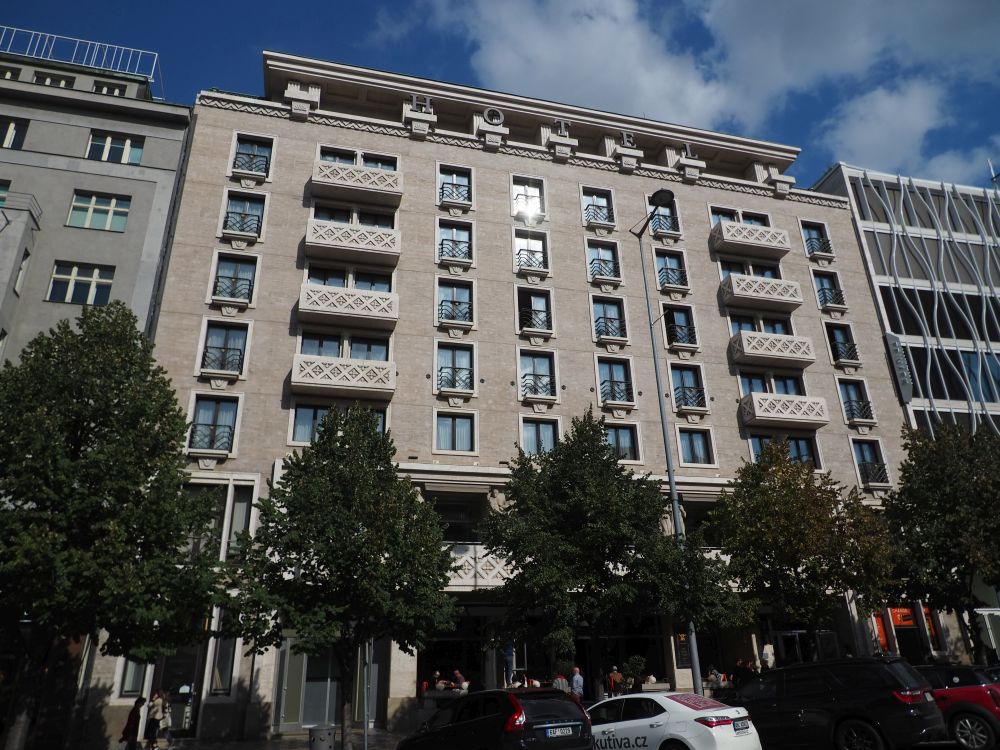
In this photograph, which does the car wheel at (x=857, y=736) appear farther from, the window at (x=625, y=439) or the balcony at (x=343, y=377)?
the balcony at (x=343, y=377)

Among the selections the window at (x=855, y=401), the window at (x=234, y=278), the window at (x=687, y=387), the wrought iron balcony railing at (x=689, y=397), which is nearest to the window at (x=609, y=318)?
the window at (x=687, y=387)

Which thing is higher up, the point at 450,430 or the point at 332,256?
the point at 332,256

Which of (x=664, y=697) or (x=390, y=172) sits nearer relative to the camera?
(x=664, y=697)

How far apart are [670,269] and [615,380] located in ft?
22.1

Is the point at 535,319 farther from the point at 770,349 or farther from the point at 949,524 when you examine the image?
the point at 949,524

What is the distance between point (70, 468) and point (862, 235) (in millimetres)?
37301

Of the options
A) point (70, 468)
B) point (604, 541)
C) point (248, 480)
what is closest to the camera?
point (70, 468)

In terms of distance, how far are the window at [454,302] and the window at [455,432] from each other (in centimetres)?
407

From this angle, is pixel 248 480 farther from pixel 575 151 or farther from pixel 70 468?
pixel 575 151

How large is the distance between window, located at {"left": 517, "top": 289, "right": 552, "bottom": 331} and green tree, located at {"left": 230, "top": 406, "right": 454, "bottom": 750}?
1288 cm

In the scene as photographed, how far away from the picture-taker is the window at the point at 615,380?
29375mm

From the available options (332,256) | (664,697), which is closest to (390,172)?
(332,256)

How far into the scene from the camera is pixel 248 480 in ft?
79.9

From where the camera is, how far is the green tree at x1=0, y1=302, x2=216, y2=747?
1464 cm
